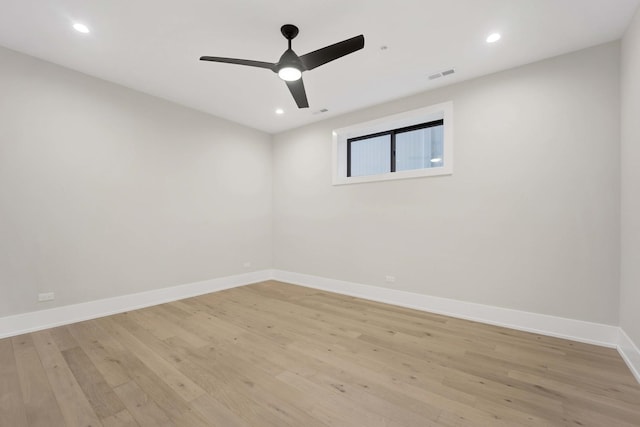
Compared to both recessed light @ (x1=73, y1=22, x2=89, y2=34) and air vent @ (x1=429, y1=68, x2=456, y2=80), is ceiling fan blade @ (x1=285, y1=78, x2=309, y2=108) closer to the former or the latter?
air vent @ (x1=429, y1=68, x2=456, y2=80)

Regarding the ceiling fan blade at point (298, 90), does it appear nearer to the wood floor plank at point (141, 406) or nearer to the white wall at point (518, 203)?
the white wall at point (518, 203)

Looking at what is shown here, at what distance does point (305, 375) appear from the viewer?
2086 mm

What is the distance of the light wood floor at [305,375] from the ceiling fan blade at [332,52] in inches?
102

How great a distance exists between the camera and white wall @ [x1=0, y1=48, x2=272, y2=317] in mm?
2883

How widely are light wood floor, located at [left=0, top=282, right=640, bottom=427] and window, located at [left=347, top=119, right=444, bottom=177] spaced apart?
229 centimetres

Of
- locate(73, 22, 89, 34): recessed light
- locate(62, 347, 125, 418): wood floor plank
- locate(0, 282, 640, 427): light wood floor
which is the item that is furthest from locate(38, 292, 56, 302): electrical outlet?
locate(73, 22, 89, 34): recessed light

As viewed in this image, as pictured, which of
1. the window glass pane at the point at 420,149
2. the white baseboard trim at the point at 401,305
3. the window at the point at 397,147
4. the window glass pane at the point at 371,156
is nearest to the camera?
the white baseboard trim at the point at 401,305

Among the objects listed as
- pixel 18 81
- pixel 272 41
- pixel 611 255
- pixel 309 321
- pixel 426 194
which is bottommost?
pixel 309 321

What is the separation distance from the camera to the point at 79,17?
93.6 inches

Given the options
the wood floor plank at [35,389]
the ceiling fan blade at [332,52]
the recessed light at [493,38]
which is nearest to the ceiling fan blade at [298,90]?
the ceiling fan blade at [332,52]

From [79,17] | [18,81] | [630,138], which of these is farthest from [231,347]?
[630,138]

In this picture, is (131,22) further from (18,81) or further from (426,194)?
(426,194)

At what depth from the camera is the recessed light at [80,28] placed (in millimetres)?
2477

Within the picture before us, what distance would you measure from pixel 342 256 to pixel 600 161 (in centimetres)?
331
